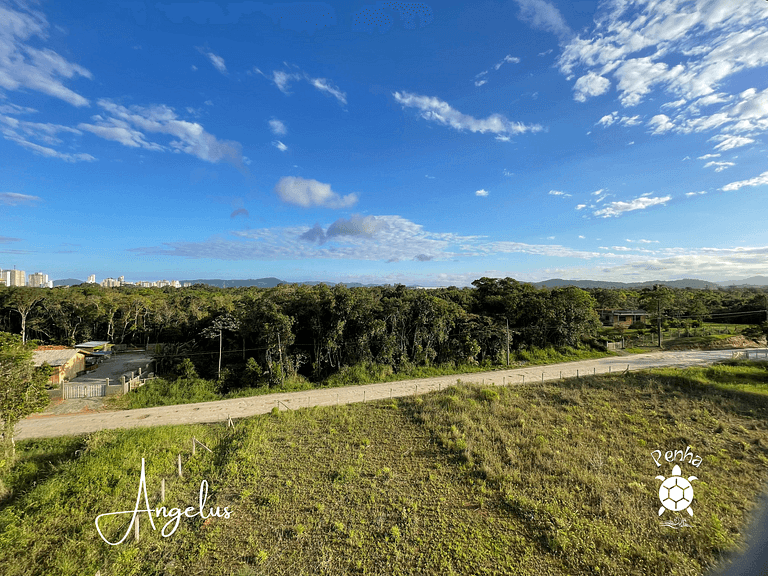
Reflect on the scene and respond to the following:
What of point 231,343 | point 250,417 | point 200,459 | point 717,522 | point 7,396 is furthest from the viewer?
point 231,343

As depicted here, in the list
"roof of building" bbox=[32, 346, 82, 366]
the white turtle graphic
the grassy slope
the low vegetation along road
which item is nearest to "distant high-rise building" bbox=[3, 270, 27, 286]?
"roof of building" bbox=[32, 346, 82, 366]

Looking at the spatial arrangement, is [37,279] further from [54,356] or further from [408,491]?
[408,491]

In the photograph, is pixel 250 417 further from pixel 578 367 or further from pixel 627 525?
pixel 578 367

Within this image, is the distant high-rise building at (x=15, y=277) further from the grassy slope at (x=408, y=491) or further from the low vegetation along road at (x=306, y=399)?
the grassy slope at (x=408, y=491)

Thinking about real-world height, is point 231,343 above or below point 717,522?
above

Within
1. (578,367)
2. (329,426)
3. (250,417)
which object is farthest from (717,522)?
(578,367)

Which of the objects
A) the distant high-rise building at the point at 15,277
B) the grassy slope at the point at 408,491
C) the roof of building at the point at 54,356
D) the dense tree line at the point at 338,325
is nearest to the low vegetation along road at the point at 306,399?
the grassy slope at the point at 408,491
